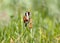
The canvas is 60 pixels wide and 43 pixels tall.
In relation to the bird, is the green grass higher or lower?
lower

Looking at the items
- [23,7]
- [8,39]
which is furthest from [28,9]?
[8,39]

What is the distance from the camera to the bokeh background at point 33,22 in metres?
1.85

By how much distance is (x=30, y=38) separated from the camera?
6.09ft

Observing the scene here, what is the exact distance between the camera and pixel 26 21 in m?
1.91

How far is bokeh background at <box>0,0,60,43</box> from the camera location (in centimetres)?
185

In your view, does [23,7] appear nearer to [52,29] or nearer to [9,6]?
[9,6]

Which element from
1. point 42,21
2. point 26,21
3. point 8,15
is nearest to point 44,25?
point 42,21

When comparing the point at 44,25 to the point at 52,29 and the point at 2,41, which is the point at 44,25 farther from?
the point at 2,41

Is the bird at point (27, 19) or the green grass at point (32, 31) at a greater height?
the bird at point (27, 19)

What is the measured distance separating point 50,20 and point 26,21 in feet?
0.72

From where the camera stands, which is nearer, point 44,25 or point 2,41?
point 2,41

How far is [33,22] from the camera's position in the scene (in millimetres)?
1920

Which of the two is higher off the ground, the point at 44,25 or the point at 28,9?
the point at 28,9

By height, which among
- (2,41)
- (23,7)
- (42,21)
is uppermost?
(23,7)
